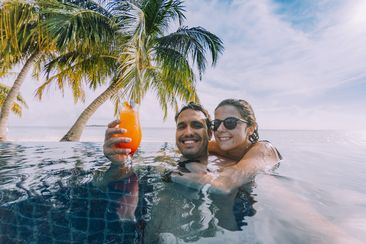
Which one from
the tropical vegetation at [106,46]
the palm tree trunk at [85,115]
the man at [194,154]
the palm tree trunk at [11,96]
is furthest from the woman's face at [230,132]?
the palm tree trunk at [11,96]

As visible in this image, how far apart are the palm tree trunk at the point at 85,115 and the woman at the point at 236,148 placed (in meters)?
6.18

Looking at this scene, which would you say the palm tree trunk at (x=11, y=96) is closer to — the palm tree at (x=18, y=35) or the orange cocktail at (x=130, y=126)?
the palm tree at (x=18, y=35)

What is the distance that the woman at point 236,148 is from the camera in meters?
2.15

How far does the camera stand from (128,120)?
1806 millimetres

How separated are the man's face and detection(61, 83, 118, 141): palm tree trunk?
6174 mm

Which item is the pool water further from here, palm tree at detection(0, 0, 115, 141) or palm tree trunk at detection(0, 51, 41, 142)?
palm tree trunk at detection(0, 51, 41, 142)

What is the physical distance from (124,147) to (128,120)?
21cm

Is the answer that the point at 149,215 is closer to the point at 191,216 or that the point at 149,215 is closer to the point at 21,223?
the point at 191,216

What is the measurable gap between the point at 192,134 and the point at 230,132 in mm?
494

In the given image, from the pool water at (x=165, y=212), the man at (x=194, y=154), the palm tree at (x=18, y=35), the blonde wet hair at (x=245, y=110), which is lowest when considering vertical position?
the pool water at (x=165, y=212)

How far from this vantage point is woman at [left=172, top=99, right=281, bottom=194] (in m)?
2.15

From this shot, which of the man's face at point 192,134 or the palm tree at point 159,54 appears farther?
the palm tree at point 159,54

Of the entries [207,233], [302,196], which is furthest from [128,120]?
[302,196]

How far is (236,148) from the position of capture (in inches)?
119
